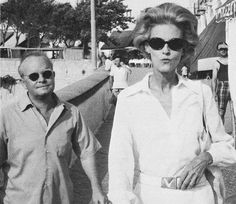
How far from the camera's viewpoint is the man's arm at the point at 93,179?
10.6 ft

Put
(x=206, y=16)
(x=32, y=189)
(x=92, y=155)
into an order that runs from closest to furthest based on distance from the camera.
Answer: (x=32, y=189), (x=92, y=155), (x=206, y=16)

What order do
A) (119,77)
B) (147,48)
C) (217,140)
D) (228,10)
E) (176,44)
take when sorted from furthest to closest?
(119,77) → (228,10) → (147,48) → (176,44) → (217,140)

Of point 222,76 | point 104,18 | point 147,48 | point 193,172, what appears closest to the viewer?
point 193,172

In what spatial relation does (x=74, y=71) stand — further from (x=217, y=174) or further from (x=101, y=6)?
(x=217, y=174)

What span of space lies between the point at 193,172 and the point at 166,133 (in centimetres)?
22

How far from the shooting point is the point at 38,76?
3.37 meters

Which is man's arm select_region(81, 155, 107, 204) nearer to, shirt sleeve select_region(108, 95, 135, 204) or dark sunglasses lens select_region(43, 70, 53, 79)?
dark sunglasses lens select_region(43, 70, 53, 79)

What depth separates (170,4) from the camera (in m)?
2.70

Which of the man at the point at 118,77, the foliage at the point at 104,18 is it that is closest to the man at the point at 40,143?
the man at the point at 118,77

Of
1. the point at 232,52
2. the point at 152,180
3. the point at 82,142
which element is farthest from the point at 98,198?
the point at 232,52

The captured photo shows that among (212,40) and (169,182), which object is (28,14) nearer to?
(212,40)

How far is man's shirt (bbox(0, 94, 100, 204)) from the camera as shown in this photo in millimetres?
3146

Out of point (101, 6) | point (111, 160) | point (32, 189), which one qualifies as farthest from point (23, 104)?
point (101, 6)

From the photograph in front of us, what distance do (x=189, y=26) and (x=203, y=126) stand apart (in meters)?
0.53
